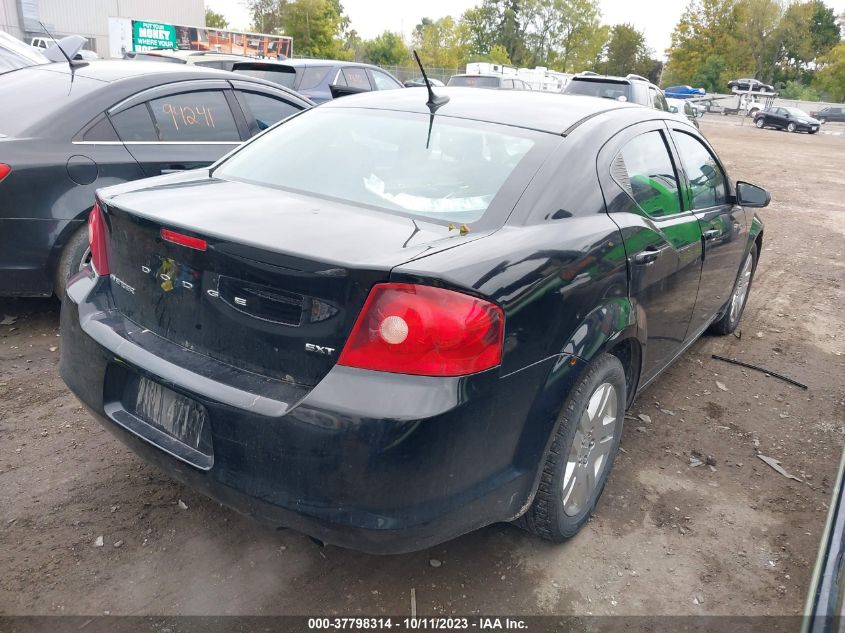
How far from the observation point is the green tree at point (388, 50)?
64.6 metres

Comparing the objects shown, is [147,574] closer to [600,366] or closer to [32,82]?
[600,366]

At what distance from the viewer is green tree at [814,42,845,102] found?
65.9 m

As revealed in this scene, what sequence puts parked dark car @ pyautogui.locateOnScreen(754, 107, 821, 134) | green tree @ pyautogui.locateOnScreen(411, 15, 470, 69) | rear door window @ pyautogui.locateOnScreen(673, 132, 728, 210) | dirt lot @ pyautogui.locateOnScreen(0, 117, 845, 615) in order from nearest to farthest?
dirt lot @ pyautogui.locateOnScreen(0, 117, 845, 615) → rear door window @ pyautogui.locateOnScreen(673, 132, 728, 210) → parked dark car @ pyautogui.locateOnScreen(754, 107, 821, 134) → green tree @ pyautogui.locateOnScreen(411, 15, 470, 69)

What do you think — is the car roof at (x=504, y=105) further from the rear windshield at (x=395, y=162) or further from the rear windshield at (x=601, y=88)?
the rear windshield at (x=601, y=88)

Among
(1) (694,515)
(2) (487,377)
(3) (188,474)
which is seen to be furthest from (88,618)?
(1) (694,515)

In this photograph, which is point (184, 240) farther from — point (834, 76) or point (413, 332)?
point (834, 76)

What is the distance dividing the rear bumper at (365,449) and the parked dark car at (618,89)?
40.2 ft

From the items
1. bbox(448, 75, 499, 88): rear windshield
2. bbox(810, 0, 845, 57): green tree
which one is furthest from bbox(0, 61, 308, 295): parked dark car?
bbox(810, 0, 845, 57): green tree

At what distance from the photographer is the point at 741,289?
5172 millimetres

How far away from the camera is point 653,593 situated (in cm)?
256

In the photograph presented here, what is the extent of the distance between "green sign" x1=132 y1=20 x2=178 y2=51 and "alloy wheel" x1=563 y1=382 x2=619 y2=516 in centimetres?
3784

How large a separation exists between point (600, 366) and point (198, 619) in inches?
64.5

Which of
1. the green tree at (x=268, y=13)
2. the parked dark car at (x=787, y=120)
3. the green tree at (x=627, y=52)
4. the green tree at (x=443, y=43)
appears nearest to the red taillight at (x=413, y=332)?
the parked dark car at (x=787, y=120)

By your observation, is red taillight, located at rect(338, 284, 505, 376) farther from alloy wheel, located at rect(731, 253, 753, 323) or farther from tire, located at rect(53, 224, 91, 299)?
alloy wheel, located at rect(731, 253, 753, 323)
